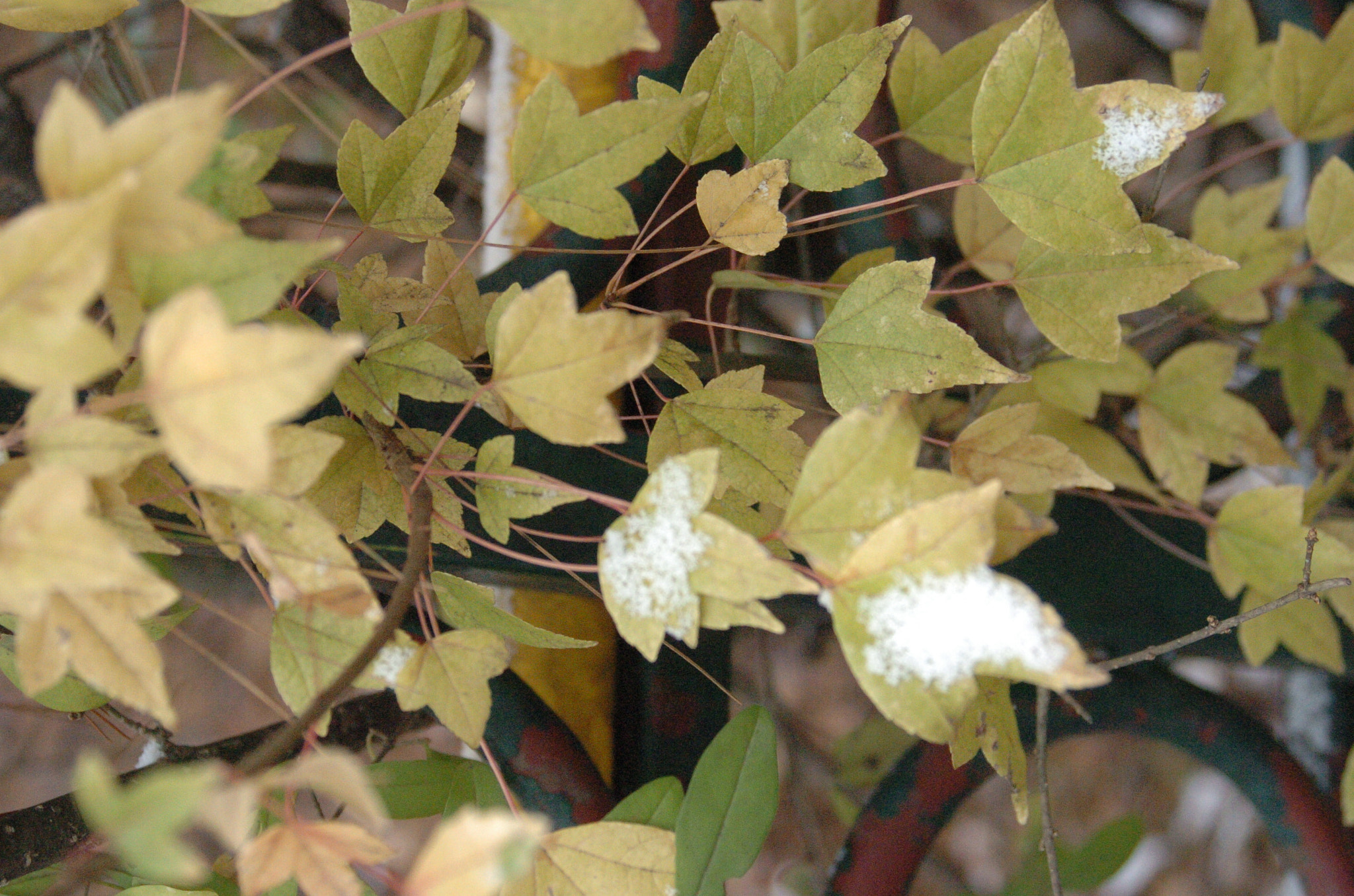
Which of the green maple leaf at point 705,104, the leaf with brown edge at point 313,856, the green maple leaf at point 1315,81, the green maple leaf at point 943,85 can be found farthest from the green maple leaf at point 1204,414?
the leaf with brown edge at point 313,856

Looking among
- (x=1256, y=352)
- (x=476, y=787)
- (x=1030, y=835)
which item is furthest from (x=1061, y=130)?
(x=1030, y=835)

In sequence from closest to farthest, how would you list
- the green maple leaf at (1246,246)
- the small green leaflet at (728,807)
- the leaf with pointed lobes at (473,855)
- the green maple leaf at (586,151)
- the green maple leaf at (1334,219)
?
1. the leaf with pointed lobes at (473,855)
2. the green maple leaf at (586,151)
3. the small green leaflet at (728,807)
4. the green maple leaf at (1334,219)
5. the green maple leaf at (1246,246)

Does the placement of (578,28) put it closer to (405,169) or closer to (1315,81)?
(405,169)

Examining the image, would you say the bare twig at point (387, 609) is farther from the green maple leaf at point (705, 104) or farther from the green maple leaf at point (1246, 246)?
the green maple leaf at point (1246, 246)

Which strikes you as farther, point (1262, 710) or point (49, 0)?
point (1262, 710)

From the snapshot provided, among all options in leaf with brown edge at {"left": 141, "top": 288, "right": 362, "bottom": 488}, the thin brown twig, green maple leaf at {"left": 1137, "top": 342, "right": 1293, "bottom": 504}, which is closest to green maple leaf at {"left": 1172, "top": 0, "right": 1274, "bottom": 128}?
green maple leaf at {"left": 1137, "top": 342, "right": 1293, "bottom": 504}

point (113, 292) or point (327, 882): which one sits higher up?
point (113, 292)

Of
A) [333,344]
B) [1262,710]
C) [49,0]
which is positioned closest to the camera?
[333,344]

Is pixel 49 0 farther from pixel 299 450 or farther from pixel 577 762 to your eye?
pixel 577 762
